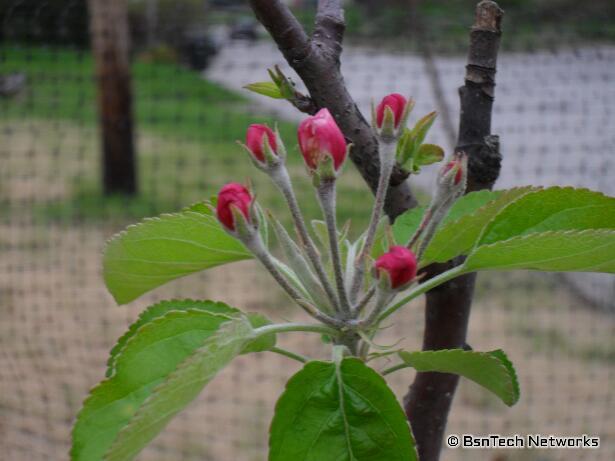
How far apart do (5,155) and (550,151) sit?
3345mm

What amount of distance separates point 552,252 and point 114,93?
5025 mm

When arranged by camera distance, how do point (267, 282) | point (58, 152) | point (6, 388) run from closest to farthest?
point (6, 388), point (267, 282), point (58, 152)

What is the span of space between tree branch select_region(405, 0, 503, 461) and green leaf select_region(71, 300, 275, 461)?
207 mm

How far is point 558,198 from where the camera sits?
534mm

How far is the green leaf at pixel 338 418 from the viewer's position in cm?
47

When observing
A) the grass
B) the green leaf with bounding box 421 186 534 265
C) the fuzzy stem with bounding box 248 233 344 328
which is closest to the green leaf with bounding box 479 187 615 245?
the green leaf with bounding box 421 186 534 265

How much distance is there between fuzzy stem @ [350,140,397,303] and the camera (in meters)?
0.49

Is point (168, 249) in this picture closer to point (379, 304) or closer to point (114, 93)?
point (379, 304)

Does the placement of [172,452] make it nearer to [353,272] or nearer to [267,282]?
[267,282]

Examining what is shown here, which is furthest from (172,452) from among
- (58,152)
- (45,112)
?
(45,112)

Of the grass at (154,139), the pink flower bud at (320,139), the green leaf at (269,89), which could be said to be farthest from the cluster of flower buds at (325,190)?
the grass at (154,139)

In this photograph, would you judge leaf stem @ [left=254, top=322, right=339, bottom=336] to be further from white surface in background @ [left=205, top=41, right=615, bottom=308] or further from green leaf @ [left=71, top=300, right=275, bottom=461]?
white surface in background @ [left=205, top=41, right=615, bottom=308]

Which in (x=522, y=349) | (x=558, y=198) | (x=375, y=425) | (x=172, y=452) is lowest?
(x=172, y=452)

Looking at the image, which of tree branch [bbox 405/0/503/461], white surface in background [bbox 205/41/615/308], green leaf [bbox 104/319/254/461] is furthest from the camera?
white surface in background [bbox 205/41/615/308]
